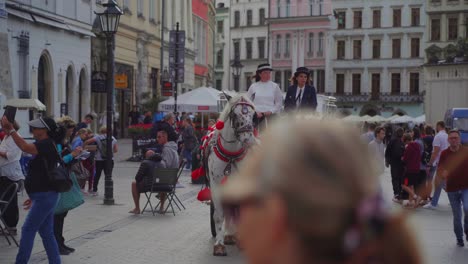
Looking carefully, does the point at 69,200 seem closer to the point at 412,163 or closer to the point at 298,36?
the point at 412,163

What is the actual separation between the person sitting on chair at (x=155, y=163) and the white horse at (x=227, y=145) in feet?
13.6

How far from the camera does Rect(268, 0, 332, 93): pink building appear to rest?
297 ft

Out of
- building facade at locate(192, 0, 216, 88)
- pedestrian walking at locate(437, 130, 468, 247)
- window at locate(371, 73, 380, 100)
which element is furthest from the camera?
window at locate(371, 73, 380, 100)

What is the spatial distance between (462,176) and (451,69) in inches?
1181

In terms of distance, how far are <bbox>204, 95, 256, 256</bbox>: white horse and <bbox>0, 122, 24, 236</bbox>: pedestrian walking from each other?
9.88ft

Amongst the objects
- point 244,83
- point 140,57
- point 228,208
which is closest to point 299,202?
point 228,208

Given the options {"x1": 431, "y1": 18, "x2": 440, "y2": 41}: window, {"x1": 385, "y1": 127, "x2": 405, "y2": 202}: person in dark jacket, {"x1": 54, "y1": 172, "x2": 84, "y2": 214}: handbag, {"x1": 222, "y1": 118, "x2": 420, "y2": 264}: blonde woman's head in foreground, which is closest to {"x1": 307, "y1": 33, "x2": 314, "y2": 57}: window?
{"x1": 431, "y1": 18, "x2": 440, "y2": 41}: window

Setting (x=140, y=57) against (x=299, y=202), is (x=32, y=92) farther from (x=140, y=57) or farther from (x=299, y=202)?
(x=299, y=202)

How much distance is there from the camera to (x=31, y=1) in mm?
29234

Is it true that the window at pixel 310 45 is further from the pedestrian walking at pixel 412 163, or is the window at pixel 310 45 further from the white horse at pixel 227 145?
the white horse at pixel 227 145

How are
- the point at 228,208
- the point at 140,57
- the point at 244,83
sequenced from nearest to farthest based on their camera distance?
the point at 228,208 < the point at 140,57 < the point at 244,83

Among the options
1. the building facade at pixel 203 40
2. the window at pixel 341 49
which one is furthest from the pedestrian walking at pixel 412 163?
the window at pixel 341 49

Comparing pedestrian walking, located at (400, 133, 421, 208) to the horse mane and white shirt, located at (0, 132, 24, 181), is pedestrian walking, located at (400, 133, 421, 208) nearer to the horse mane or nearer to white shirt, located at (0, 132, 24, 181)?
the horse mane

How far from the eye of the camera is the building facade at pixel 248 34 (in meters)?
101
